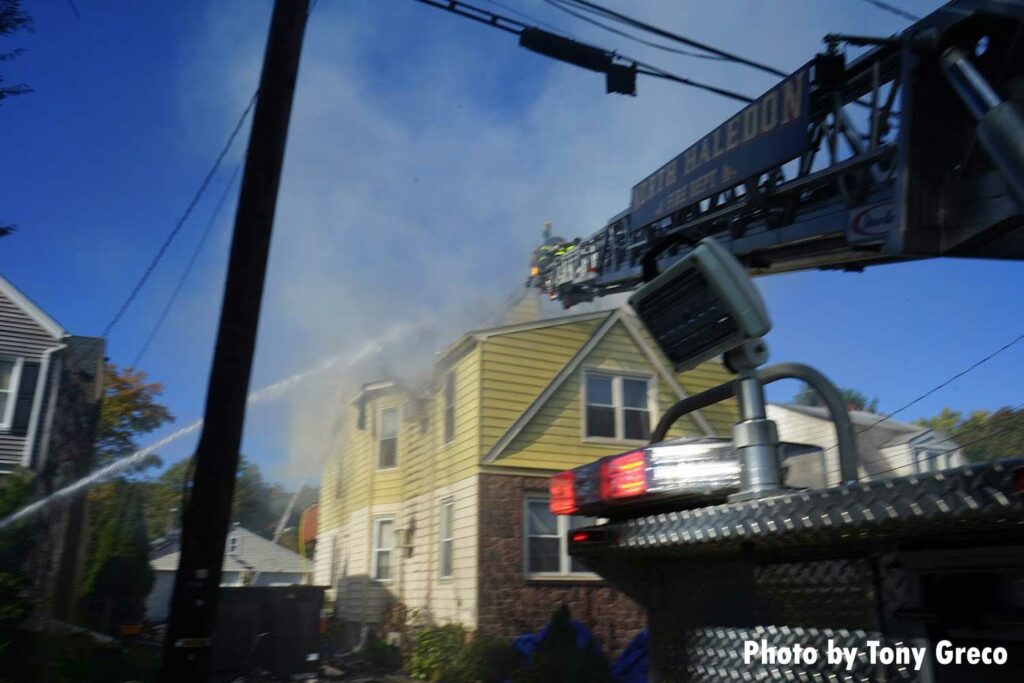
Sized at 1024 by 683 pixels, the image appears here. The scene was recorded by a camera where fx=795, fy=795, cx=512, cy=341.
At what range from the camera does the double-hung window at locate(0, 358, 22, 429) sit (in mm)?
14023

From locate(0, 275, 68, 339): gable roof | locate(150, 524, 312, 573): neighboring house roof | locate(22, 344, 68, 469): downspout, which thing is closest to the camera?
locate(22, 344, 68, 469): downspout

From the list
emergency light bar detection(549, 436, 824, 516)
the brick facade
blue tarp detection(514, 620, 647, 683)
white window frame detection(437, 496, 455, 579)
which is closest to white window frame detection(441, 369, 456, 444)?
white window frame detection(437, 496, 455, 579)

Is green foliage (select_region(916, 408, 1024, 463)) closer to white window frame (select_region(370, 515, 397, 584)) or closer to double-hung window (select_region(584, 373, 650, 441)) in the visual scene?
double-hung window (select_region(584, 373, 650, 441))

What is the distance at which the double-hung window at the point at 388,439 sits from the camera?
15.7m

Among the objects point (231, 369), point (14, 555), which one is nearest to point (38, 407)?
point (14, 555)

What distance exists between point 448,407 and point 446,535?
7.35 ft

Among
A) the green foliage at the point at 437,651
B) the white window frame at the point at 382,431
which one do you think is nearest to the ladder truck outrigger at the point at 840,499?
the green foliage at the point at 437,651

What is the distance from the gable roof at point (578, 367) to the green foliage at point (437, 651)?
259cm

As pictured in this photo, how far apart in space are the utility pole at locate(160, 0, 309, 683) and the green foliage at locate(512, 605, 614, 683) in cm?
741

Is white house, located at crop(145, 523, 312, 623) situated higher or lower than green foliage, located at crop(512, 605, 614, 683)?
higher

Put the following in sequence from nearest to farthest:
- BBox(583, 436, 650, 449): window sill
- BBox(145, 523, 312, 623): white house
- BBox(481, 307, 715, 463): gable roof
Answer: BBox(481, 307, 715, 463): gable roof
BBox(583, 436, 650, 449): window sill
BBox(145, 523, 312, 623): white house

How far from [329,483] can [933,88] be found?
17368 millimetres

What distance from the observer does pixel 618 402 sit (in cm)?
1372

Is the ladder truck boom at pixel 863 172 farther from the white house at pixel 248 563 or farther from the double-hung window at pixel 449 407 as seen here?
the white house at pixel 248 563
